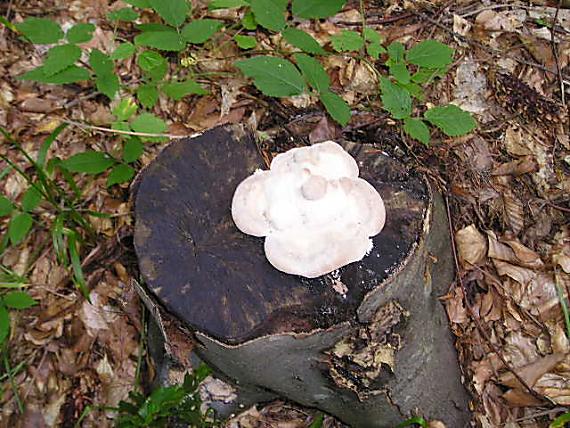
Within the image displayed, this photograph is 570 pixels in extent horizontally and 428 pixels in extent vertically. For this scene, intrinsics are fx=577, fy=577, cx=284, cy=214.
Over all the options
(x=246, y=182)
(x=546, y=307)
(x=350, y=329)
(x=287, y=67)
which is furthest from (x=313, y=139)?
(x=546, y=307)

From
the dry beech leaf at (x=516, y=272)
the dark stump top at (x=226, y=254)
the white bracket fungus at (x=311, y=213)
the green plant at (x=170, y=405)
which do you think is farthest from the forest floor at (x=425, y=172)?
the white bracket fungus at (x=311, y=213)

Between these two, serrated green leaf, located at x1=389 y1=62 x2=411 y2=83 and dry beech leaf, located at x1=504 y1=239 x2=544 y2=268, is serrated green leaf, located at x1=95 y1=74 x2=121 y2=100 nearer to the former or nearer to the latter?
serrated green leaf, located at x1=389 y1=62 x2=411 y2=83

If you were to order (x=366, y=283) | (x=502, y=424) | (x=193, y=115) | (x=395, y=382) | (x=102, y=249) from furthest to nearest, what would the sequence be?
(x=193, y=115)
(x=102, y=249)
(x=502, y=424)
(x=395, y=382)
(x=366, y=283)

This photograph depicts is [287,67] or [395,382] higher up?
[287,67]

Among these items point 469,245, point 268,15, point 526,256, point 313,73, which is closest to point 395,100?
point 313,73

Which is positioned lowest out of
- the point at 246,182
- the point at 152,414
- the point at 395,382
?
the point at 152,414

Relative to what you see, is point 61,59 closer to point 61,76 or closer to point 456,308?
point 61,76

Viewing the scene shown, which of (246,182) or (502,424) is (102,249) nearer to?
(246,182)
